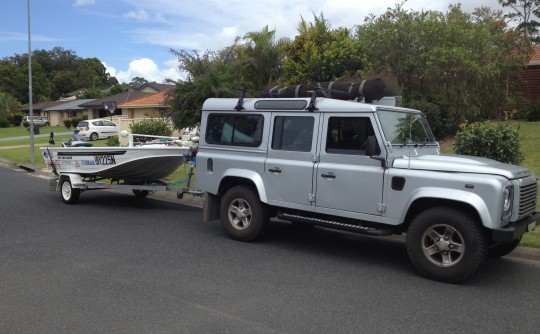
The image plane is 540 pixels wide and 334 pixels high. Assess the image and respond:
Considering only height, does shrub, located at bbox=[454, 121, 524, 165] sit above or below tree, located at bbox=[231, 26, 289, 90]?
below

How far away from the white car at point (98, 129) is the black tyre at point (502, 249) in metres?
33.0

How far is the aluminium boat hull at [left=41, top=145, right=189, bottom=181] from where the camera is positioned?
396 inches

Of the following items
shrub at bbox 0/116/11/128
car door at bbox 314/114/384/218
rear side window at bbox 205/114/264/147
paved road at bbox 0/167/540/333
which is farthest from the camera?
shrub at bbox 0/116/11/128

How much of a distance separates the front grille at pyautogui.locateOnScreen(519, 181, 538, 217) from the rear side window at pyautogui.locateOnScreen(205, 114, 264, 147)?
3.53 m

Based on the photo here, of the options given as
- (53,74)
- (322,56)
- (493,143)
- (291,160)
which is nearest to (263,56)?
(322,56)

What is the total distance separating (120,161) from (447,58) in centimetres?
1236

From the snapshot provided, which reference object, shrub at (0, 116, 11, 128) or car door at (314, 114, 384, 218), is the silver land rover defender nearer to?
car door at (314, 114, 384, 218)

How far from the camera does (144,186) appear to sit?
10.3m

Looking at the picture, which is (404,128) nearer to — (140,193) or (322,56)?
(140,193)

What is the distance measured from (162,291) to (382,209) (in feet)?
9.00

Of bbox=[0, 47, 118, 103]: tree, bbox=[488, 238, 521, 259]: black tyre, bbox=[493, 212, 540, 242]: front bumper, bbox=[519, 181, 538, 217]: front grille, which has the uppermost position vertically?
bbox=[0, 47, 118, 103]: tree

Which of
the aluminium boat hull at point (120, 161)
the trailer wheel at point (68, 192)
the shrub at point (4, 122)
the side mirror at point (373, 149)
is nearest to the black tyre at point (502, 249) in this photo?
the side mirror at point (373, 149)

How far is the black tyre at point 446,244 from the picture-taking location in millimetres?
5504

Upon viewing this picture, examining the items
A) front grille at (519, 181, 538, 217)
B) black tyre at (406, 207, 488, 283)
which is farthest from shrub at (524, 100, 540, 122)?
black tyre at (406, 207, 488, 283)
